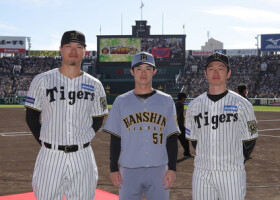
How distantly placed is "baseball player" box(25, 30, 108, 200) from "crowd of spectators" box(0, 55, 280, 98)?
48.0 metres

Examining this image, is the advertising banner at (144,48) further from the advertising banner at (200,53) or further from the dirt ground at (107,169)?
the dirt ground at (107,169)

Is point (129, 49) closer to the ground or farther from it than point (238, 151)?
farther from it

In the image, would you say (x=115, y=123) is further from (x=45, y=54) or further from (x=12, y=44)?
(x=12, y=44)

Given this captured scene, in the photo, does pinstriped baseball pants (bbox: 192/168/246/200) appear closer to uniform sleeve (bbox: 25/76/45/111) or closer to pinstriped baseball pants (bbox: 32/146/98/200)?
pinstriped baseball pants (bbox: 32/146/98/200)

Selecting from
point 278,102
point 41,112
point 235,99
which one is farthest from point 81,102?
point 278,102

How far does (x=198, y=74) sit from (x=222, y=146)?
184 feet

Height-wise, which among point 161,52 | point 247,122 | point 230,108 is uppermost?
point 161,52

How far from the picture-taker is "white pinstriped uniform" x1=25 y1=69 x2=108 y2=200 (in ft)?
12.7

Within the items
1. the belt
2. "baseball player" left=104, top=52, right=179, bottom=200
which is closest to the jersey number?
"baseball player" left=104, top=52, right=179, bottom=200

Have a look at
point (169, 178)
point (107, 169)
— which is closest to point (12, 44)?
point (107, 169)

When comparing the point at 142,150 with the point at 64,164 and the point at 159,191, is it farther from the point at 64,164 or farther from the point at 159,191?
the point at 64,164

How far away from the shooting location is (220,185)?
3.75 meters

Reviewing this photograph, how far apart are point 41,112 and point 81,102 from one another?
476 millimetres

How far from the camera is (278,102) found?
42844 mm
